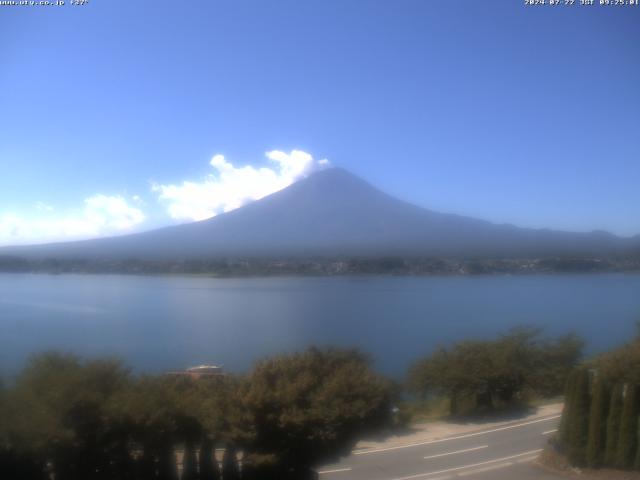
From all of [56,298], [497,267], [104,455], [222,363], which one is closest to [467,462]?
[104,455]

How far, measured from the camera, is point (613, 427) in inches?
263

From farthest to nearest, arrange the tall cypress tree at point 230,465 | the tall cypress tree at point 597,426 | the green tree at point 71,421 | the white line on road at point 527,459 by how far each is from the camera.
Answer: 1. the white line on road at point 527,459
2. the tall cypress tree at point 597,426
3. the tall cypress tree at point 230,465
4. the green tree at point 71,421

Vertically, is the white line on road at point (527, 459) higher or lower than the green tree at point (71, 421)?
lower

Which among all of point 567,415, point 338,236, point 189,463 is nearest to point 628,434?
point 567,415

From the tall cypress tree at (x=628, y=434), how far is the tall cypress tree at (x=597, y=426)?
20cm

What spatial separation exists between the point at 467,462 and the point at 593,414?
5.68ft

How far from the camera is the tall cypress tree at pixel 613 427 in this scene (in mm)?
6625

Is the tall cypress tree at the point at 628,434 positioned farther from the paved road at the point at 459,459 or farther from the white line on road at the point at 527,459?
the white line on road at the point at 527,459

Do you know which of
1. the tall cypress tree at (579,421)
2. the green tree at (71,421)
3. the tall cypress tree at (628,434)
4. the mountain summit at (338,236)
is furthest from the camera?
the mountain summit at (338,236)

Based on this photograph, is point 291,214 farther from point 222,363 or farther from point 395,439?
point 395,439

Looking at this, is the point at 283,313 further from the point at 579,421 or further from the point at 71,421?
the point at 71,421

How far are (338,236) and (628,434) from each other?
43.2 m

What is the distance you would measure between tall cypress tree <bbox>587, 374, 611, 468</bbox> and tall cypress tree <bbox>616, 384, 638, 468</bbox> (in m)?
0.20

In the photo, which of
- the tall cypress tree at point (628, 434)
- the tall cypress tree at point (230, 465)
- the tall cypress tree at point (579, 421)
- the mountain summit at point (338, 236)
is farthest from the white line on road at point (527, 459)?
the mountain summit at point (338, 236)
